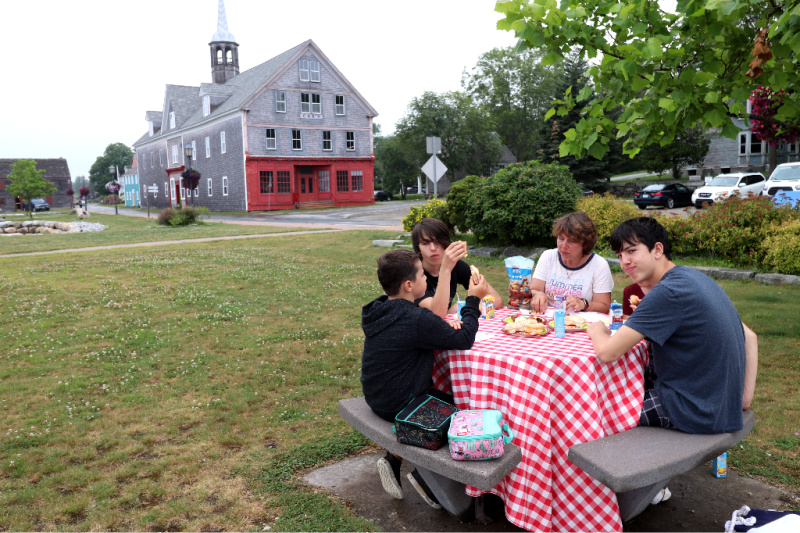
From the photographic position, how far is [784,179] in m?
22.1

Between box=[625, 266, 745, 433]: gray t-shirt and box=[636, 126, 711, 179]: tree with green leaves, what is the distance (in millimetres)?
43953

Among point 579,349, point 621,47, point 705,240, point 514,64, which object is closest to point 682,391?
point 579,349

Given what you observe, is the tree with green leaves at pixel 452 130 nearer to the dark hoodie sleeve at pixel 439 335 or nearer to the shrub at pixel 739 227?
the shrub at pixel 739 227

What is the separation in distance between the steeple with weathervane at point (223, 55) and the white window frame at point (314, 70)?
10.9 meters

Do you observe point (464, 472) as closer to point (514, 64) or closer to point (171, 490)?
point (171, 490)

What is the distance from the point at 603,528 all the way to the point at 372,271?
1002 cm

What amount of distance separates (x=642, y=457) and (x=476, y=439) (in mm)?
817

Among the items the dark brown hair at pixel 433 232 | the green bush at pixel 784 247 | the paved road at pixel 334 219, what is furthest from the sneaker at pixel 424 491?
the paved road at pixel 334 219

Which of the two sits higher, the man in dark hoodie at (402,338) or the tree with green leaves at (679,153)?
the tree with green leaves at (679,153)

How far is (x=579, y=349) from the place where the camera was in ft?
11.0

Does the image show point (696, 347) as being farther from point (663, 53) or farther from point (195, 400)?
point (195, 400)

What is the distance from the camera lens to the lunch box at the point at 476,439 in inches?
115

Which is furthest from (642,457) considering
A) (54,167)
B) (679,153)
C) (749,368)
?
(54,167)

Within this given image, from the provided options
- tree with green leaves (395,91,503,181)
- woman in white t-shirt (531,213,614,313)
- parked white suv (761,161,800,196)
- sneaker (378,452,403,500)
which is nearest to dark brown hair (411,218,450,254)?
woman in white t-shirt (531,213,614,313)
